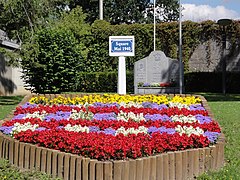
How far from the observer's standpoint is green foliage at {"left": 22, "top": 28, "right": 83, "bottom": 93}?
13.1 metres

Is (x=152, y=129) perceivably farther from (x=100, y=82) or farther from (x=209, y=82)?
(x=209, y=82)

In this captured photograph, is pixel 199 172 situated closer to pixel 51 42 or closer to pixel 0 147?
pixel 0 147

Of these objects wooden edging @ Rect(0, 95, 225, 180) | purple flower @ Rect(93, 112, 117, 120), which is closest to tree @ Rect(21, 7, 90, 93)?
purple flower @ Rect(93, 112, 117, 120)

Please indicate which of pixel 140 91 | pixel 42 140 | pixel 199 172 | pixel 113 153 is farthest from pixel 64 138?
Answer: pixel 140 91

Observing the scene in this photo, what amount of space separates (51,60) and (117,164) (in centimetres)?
962

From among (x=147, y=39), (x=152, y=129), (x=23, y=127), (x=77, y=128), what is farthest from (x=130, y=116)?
(x=147, y=39)

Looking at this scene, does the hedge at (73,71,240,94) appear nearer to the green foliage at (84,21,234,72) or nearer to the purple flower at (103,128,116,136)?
the green foliage at (84,21,234,72)

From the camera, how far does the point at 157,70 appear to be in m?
18.5

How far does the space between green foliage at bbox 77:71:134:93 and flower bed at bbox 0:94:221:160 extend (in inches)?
489

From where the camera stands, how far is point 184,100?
8.41m

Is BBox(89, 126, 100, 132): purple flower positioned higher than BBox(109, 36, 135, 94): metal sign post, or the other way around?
BBox(109, 36, 135, 94): metal sign post

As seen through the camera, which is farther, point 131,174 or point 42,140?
point 42,140

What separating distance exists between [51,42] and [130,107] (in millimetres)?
6419

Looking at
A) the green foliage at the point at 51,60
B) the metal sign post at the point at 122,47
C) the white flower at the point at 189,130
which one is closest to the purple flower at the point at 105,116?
the white flower at the point at 189,130
